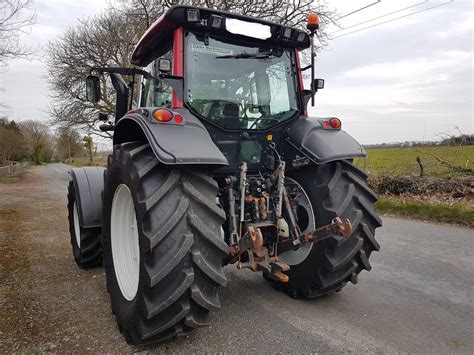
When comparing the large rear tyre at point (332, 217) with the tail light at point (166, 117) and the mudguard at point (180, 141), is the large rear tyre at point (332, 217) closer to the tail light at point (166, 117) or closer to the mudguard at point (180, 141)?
the mudguard at point (180, 141)

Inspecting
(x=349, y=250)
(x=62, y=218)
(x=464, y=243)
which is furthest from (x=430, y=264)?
(x=62, y=218)

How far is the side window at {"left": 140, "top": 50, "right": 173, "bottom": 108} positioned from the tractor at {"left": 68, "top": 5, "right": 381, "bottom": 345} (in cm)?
3

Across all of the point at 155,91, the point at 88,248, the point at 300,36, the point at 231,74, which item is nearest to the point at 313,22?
the point at 300,36

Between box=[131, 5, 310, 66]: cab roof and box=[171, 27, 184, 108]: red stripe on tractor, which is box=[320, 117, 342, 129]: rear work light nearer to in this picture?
box=[131, 5, 310, 66]: cab roof

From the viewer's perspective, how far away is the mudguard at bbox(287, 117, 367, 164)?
2.93 metres

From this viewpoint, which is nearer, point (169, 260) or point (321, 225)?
point (169, 260)

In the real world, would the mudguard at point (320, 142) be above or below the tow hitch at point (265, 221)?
above

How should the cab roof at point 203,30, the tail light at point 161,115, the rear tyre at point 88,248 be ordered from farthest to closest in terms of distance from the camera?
the rear tyre at point 88,248 → the cab roof at point 203,30 → the tail light at point 161,115

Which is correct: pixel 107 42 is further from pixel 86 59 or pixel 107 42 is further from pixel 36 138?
pixel 36 138

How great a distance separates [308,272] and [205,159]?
1.49m

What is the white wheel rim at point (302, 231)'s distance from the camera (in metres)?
3.08

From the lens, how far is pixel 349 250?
293cm

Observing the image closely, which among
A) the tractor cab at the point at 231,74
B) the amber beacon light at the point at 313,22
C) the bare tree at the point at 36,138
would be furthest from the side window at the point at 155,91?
the bare tree at the point at 36,138

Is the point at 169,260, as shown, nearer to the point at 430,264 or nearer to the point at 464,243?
the point at 430,264
